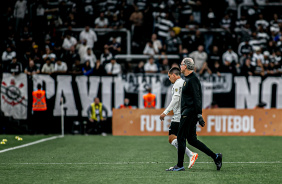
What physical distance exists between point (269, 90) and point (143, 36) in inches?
273

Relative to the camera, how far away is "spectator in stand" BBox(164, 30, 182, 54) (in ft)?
84.5

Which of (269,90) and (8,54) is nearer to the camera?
(269,90)

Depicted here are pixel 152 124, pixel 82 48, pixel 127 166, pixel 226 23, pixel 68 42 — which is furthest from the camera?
pixel 226 23

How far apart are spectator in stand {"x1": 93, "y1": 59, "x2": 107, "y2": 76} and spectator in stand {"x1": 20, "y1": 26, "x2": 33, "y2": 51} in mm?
3763

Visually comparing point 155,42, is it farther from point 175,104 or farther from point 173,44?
point 175,104

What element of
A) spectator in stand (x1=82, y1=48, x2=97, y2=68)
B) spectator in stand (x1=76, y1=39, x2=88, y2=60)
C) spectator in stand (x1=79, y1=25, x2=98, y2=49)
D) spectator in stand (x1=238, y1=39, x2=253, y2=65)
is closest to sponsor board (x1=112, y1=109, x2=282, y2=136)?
spectator in stand (x1=82, y1=48, x2=97, y2=68)

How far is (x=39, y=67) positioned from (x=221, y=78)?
8147 mm

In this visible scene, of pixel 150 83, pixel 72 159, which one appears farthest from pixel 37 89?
pixel 72 159

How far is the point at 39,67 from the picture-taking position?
24.4 meters

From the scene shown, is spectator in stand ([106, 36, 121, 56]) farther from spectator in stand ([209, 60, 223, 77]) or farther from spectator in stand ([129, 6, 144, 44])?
spectator in stand ([209, 60, 223, 77])

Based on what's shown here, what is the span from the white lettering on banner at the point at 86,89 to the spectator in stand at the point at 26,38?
370 cm

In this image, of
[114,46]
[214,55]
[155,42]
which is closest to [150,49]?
[155,42]

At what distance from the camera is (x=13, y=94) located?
931 inches

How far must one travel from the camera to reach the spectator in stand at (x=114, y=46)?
25.5 meters
